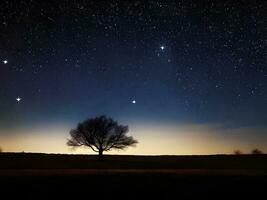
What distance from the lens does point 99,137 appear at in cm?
5559

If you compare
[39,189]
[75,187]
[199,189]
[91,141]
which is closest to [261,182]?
[199,189]

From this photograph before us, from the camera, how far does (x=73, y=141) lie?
Answer: 55906 mm

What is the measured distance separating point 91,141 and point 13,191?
37159 mm

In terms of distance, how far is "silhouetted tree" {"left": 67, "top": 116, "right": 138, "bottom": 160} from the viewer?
5547 cm

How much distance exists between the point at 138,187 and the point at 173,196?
2517mm

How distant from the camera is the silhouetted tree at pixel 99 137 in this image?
5547 cm

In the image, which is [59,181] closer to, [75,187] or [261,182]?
[75,187]

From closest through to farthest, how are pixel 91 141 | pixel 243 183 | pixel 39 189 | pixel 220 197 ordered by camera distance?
pixel 220 197 < pixel 39 189 < pixel 243 183 < pixel 91 141

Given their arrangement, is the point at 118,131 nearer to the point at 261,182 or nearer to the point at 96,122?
the point at 96,122

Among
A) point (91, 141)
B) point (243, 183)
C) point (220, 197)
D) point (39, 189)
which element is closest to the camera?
point (220, 197)

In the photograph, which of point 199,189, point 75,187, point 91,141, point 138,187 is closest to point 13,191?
point 75,187

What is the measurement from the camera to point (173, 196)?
17.5 metres

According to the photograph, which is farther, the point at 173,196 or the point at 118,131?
the point at 118,131

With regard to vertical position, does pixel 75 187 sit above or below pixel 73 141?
below
